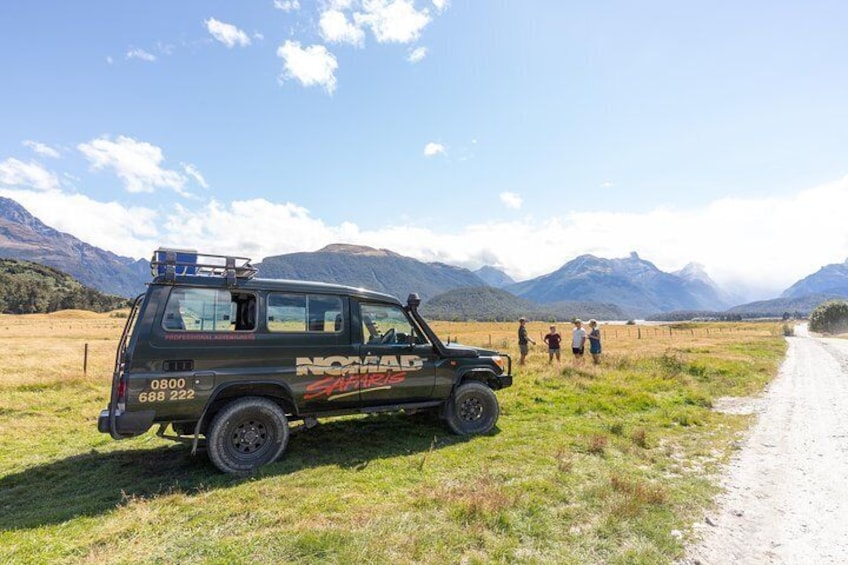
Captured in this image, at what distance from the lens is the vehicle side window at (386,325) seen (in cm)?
757

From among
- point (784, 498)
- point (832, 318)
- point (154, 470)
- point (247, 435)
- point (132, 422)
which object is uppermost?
point (132, 422)

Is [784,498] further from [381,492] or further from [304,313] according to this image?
[304,313]

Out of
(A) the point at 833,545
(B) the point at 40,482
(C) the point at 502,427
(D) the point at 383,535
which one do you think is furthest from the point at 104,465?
(A) the point at 833,545

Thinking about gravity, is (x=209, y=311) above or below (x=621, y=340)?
above

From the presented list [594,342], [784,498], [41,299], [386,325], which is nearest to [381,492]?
[386,325]

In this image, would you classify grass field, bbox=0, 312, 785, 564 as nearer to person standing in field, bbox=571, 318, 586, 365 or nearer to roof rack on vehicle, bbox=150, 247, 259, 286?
roof rack on vehicle, bbox=150, 247, 259, 286

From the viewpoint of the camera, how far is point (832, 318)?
9081 cm

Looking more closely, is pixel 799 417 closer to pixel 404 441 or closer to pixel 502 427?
pixel 502 427

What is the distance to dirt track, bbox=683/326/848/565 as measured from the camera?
4.43 metres

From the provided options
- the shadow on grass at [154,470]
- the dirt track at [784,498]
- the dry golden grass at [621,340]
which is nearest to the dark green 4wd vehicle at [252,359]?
the shadow on grass at [154,470]

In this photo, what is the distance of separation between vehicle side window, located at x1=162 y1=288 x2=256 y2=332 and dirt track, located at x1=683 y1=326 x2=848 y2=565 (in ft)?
20.3

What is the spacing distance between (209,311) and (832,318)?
122 m

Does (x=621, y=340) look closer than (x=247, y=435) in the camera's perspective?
No

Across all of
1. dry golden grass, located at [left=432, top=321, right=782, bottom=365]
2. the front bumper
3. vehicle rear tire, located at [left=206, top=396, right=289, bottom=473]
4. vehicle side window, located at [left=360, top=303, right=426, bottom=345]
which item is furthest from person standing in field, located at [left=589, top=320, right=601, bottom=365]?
the front bumper
